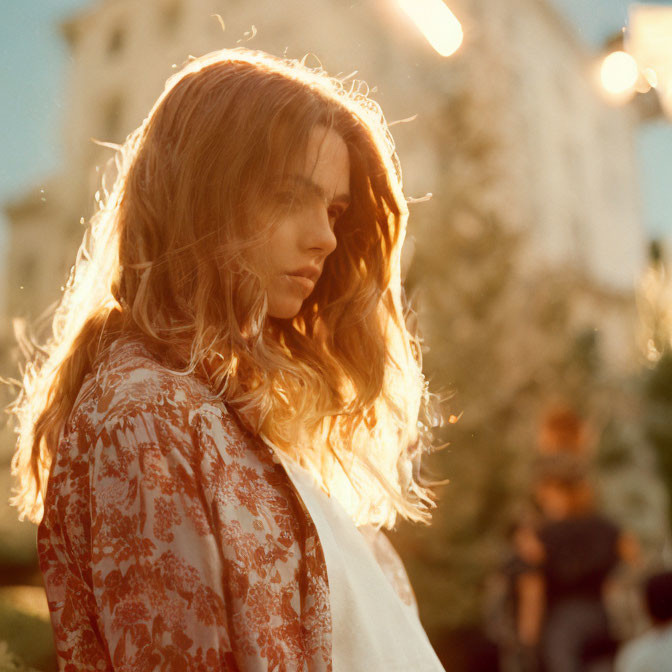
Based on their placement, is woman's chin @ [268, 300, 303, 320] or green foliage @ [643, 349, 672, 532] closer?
woman's chin @ [268, 300, 303, 320]

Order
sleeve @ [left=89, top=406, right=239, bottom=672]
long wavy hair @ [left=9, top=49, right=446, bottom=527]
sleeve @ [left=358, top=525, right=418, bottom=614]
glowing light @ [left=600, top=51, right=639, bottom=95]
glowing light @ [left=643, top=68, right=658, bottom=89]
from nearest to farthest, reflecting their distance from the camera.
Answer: sleeve @ [left=89, top=406, right=239, bottom=672] < long wavy hair @ [left=9, top=49, right=446, bottom=527] < sleeve @ [left=358, top=525, right=418, bottom=614] < glowing light @ [left=600, top=51, right=639, bottom=95] < glowing light @ [left=643, top=68, right=658, bottom=89]

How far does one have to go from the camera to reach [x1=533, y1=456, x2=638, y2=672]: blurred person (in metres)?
3.54

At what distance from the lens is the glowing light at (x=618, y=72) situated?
258 centimetres

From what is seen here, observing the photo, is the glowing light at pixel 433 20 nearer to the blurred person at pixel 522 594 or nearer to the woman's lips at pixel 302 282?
the woman's lips at pixel 302 282

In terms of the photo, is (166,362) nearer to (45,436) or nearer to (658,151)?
(45,436)

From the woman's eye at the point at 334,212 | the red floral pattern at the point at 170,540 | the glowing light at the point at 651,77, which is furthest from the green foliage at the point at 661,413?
the red floral pattern at the point at 170,540

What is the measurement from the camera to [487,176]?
715cm

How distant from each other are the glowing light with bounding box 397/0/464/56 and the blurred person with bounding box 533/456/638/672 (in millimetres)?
2495

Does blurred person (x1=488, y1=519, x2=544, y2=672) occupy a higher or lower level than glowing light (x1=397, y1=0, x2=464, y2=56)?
lower

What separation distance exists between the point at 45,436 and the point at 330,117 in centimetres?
55

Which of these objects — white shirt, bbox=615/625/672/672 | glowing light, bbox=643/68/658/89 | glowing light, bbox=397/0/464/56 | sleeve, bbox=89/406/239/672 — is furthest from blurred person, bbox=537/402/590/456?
sleeve, bbox=89/406/239/672

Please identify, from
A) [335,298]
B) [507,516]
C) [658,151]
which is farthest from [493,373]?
[335,298]

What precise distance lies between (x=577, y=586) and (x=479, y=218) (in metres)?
3.88

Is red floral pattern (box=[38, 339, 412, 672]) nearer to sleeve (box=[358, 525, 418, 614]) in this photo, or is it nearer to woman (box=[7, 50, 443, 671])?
woman (box=[7, 50, 443, 671])
